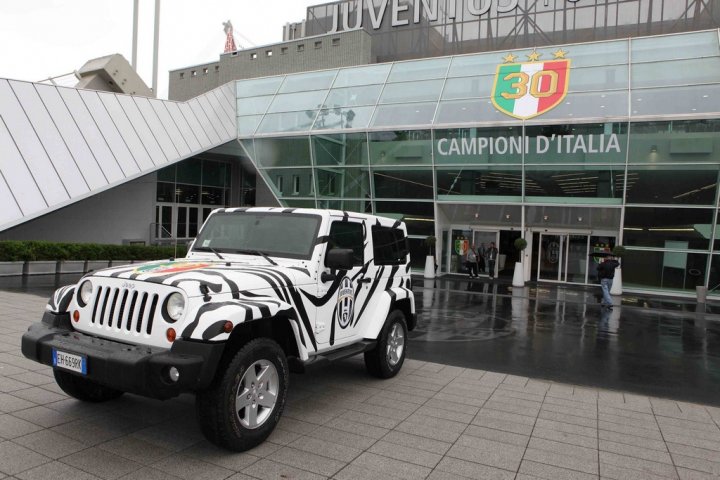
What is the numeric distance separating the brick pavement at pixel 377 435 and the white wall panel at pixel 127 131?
578 inches

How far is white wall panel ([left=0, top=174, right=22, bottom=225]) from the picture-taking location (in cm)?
1477

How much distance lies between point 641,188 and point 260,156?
645 inches

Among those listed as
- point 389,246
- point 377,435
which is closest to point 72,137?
point 389,246

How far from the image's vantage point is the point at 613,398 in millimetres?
6309

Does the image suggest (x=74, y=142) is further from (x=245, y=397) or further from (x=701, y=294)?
(x=701, y=294)

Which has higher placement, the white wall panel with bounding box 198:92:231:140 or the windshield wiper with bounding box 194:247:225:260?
the white wall panel with bounding box 198:92:231:140

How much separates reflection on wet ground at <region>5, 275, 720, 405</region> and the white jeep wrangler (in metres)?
3.43

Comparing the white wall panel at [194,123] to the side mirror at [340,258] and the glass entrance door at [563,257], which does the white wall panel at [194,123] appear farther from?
the side mirror at [340,258]

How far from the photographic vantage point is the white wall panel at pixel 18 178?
15359mm

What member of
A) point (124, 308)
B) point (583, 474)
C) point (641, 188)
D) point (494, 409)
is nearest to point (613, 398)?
point (494, 409)

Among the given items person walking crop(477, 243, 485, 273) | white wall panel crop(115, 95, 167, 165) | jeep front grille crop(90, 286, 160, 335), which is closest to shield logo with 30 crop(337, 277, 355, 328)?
jeep front grille crop(90, 286, 160, 335)

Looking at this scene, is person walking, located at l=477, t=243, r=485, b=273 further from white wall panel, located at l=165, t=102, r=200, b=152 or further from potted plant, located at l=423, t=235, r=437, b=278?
white wall panel, located at l=165, t=102, r=200, b=152

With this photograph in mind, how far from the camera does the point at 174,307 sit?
12.9ft

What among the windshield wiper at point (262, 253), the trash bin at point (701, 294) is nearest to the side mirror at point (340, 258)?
the windshield wiper at point (262, 253)
